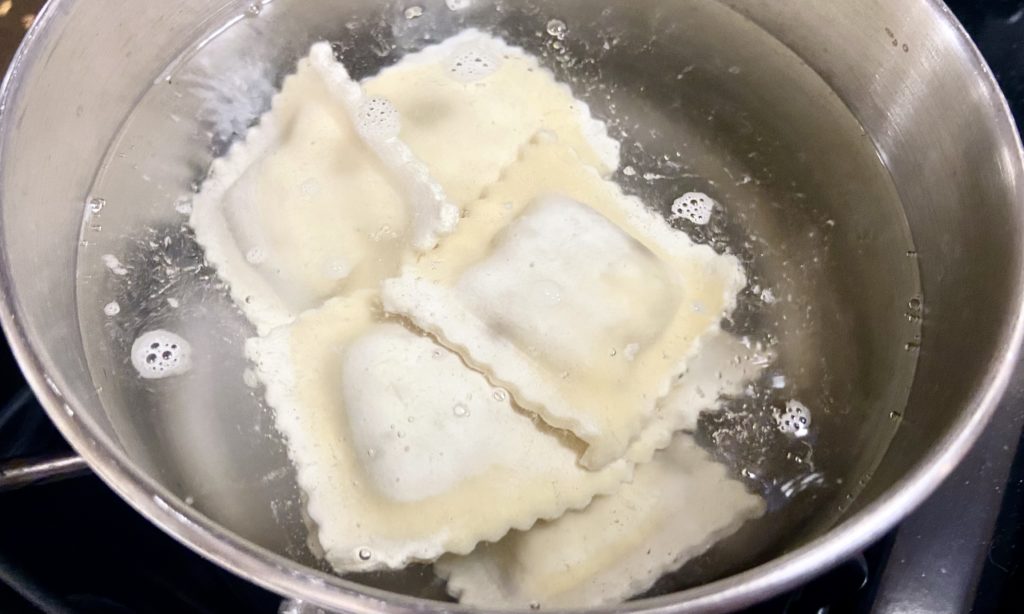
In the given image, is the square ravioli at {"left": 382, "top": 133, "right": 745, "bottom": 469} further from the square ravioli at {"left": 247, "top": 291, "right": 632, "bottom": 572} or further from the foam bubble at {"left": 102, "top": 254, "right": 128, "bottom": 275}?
the foam bubble at {"left": 102, "top": 254, "right": 128, "bottom": 275}

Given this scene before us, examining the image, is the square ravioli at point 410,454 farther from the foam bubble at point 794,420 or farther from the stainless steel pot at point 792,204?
the foam bubble at point 794,420

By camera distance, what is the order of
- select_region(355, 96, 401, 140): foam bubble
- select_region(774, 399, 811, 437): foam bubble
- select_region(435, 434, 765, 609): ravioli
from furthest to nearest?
select_region(355, 96, 401, 140): foam bubble
select_region(774, 399, 811, 437): foam bubble
select_region(435, 434, 765, 609): ravioli

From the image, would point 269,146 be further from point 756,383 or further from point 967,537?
point 967,537

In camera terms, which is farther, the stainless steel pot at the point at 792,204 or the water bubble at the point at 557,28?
the water bubble at the point at 557,28

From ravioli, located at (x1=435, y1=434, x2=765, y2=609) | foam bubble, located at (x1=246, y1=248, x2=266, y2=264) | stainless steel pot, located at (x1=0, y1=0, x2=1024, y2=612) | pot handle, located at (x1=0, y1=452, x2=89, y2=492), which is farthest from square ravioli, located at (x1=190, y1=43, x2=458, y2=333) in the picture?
ravioli, located at (x1=435, y1=434, x2=765, y2=609)

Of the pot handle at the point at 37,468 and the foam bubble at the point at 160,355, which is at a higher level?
the foam bubble at the point at 160,355

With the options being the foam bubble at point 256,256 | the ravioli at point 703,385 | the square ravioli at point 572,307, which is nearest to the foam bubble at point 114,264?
the foam bubble at point 256,256

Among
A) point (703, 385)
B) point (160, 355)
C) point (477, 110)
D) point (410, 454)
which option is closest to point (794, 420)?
point (703, 385)
